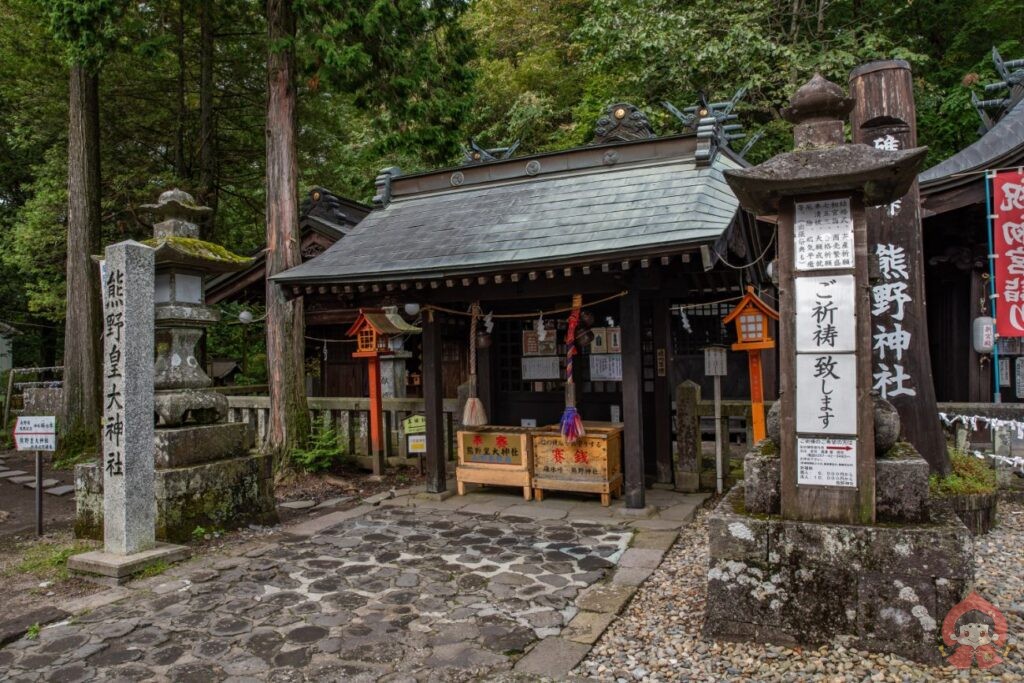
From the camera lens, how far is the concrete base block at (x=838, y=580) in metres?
3.88

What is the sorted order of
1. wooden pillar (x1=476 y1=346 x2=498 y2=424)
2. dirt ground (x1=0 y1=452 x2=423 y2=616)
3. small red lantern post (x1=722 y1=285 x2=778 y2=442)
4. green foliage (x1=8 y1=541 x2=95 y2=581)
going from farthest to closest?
wooden pillar (x1=476 y1=346 x2=498 y2=424) → small red lantern post (x1=722 y1=285 x2=778 y2=442) → green foliage (x1=8 y1=541 x2=95 y2=581) → dirt ground (x1=0 y1=452 x2=423 y2=616)

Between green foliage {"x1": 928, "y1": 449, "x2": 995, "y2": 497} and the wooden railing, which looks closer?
green foliage {"x1": 928, "y1": 449, "x2": 995, "y2": 497}

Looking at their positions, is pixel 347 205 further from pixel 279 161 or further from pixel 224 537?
pixel 224 537

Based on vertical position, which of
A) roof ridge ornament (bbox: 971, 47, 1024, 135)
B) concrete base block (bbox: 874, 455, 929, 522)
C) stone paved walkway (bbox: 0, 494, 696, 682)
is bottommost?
stone paved walkway (bbox: 0, 494, 696, 682)

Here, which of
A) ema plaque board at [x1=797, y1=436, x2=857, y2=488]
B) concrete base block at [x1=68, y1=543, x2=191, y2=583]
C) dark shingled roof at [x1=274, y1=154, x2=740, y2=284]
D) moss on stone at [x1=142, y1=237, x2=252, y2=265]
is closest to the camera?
ema plaque board at [x1=797, y1=436, x2=857, y2=488]

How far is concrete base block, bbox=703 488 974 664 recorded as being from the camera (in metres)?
3.88

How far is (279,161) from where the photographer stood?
10.6 meters

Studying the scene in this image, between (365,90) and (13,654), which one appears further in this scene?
(365,90)

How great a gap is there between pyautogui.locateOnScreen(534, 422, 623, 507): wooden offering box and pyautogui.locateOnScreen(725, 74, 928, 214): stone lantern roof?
4270 mm

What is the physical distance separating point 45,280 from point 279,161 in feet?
34.2

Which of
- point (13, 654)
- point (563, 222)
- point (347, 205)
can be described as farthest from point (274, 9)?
point (13, 654)

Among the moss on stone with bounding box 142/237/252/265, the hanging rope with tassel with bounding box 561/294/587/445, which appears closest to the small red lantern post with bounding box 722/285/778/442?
the hanging rope with tassel with bounding box 561/294/587/445

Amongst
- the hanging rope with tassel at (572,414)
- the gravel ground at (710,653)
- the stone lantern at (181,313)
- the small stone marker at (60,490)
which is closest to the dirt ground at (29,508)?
the small stone marker at (60,490)

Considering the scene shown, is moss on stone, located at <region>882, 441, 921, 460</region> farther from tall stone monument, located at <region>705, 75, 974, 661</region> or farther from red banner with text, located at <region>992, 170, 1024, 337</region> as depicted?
red banner with text, located at <region>992, 170, 1024, 337</region>
